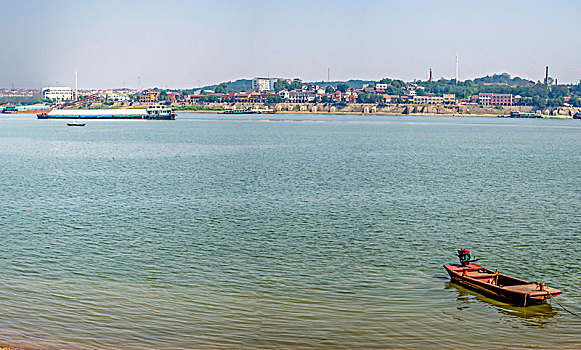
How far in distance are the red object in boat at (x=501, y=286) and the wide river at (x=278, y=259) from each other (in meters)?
0.42

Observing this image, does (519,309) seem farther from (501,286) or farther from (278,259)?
(278,259)

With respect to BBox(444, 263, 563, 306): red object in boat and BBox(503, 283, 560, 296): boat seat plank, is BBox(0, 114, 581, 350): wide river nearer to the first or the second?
BBox(444, 263, 563, 306): red object in boat

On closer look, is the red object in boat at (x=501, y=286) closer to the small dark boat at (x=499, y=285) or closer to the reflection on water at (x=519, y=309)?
the small dark boat at (x=499, y=285)

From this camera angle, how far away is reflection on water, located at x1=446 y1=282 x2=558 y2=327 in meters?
21.7

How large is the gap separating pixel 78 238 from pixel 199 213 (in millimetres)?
9181

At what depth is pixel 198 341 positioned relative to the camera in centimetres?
1952

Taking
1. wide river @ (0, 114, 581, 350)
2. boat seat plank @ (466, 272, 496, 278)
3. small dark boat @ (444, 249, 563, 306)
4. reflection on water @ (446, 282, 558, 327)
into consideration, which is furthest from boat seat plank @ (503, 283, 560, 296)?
boat seat plank @ (466, 272, 496, 278)

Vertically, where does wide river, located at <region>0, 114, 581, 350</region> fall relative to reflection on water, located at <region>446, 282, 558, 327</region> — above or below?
above

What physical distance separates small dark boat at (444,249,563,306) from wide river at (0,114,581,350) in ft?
1.40

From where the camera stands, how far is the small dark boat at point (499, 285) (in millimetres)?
22531

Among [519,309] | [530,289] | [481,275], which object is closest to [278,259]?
[481,275]

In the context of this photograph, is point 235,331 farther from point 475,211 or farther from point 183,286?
point 475,211

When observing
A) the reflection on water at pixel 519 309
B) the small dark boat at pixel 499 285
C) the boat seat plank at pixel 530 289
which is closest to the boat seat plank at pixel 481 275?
the small dark boat at pixel 499 285

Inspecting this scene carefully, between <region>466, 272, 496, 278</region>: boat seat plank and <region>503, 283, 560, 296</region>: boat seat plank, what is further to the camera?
<region>466, 272, 496, 278</region>: boat seat plank
